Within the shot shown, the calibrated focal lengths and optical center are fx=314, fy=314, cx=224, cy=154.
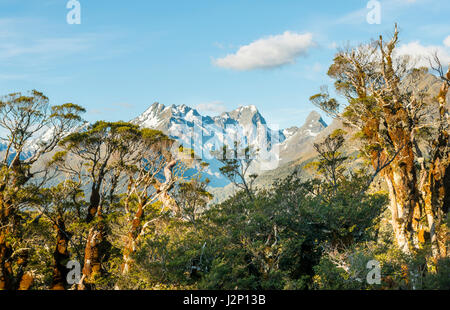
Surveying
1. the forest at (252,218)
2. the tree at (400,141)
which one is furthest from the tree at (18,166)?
the tree at (400,141)

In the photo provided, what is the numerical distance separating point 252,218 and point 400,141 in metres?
10.0

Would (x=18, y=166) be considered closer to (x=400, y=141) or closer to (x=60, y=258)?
(x=60, y=258)

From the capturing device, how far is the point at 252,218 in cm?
1469

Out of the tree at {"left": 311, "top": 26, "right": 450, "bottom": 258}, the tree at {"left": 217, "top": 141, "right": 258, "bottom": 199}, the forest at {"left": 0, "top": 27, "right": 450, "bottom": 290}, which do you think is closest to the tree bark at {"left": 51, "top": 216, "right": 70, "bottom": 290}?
the forest at {"left": 0, "top": 27, "right": 450, "bottom": 290}

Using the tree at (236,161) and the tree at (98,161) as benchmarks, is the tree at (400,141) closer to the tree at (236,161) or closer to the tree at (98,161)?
the tree at (236,161)

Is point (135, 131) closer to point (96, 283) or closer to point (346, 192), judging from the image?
point (96, 283)

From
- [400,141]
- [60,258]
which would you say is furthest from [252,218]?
[60,258]

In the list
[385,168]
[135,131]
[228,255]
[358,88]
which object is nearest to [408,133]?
[385,168]

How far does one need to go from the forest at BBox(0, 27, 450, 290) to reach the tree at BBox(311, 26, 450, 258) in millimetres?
71

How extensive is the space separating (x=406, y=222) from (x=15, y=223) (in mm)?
21710

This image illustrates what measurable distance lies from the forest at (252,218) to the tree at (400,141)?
0.07 m

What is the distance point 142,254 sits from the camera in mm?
12609

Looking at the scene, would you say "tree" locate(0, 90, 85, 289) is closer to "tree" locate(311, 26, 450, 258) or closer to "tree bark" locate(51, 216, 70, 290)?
"tree bark" locate(51, 216, 70, 290)

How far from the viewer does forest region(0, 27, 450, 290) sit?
11.8 m
